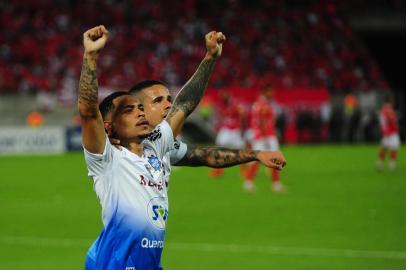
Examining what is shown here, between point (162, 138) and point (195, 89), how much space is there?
0.88 metres

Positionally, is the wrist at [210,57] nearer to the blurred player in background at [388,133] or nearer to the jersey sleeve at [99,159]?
the jersey sleeve at [99,159]

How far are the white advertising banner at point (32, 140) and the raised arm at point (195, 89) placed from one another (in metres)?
27.2

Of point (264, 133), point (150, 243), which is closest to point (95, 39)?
point (150, 243)

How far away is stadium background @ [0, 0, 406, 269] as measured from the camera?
40.1 feet

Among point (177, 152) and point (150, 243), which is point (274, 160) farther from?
point (150, 243)

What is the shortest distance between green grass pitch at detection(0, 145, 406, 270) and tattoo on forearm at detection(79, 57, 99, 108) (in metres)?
5.77

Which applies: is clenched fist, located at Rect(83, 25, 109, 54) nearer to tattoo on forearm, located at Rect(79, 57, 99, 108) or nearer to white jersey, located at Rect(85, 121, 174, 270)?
tattoo on forearm, located at Rect(79, 57, 99, 108)

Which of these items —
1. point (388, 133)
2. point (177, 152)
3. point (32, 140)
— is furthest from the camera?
point (32, 140)

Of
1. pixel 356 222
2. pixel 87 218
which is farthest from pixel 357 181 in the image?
pixel 87 218

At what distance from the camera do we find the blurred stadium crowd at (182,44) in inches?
1523

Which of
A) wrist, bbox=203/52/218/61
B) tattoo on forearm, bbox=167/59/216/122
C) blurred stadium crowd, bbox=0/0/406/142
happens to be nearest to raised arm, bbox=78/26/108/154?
tattoo on forearm, bbox=167/59/216/122

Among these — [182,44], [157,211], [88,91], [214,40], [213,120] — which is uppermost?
A: [182,44]

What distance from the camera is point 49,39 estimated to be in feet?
132

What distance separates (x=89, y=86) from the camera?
196 inches
